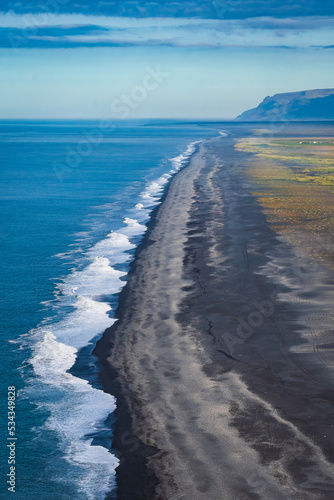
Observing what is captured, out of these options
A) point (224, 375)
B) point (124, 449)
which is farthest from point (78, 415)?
point (224, 375)

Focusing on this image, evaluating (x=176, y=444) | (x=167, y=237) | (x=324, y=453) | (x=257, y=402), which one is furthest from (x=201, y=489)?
(x=167, y=237)

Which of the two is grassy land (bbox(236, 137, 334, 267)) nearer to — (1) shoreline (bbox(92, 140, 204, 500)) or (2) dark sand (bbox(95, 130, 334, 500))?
(2) dark sand (bbox(95, 130, 334, 500))

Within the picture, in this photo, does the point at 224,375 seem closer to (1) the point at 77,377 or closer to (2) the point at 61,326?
(1) the point at 77,377

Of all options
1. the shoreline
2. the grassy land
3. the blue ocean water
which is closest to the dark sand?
the shoreline

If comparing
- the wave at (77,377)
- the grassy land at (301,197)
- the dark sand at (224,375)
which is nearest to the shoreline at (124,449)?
the dark sand at (224,375)

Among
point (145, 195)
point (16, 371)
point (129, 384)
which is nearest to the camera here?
point (129, 384)

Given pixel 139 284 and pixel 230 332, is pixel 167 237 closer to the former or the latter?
pixel 139 284

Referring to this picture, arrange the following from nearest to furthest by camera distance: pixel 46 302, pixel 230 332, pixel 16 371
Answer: pixel 16 371, pixel 230 332, pixel 46 302
